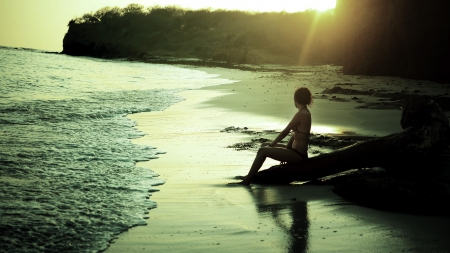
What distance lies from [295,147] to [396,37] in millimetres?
18021

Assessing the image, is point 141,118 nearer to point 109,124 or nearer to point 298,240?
point 109,124

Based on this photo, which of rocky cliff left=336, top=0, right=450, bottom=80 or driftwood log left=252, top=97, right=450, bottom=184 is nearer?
driftwood log left=252, top=97, right=450, bottom=184

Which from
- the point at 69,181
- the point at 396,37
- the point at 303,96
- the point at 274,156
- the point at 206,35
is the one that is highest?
the point at 206,35

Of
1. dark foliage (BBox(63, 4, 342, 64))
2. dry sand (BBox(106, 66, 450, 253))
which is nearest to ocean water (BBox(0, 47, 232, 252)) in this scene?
dry sand (BBox(106, 66, 450, 253))

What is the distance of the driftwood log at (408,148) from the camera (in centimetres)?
528

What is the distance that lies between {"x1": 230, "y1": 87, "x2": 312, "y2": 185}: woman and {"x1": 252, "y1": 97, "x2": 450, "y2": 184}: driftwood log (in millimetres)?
338

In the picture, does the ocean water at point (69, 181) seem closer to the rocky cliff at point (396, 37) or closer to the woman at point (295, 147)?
the woman at point (295, 147)

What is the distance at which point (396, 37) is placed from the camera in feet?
73.8

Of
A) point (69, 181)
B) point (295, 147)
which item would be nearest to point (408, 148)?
point (295, 147)

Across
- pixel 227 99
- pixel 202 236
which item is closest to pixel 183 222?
pixel 202 236

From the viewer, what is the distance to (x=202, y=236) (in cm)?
430

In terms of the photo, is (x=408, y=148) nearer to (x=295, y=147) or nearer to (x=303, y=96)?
(x=295, y=147)

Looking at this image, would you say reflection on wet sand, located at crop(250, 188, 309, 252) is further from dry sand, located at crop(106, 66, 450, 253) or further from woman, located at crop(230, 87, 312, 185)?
woman, located at crop(230, 87, 312, 185)

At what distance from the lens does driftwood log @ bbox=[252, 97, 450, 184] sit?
528 cm
